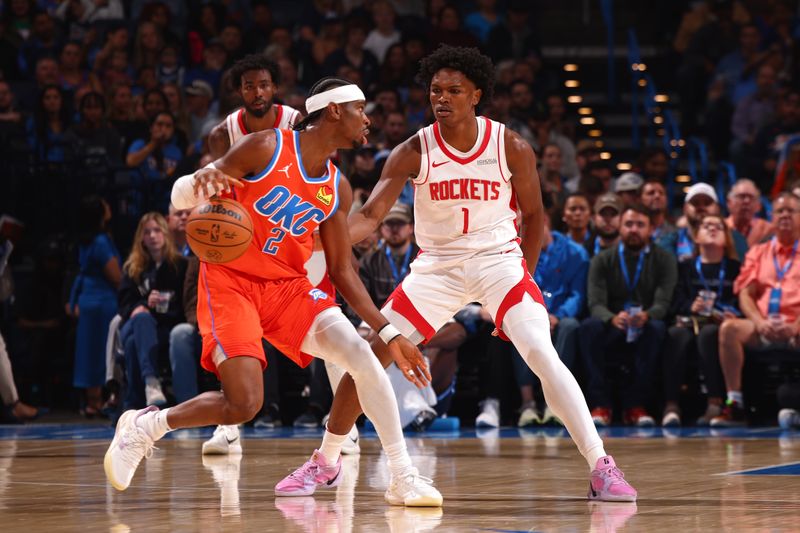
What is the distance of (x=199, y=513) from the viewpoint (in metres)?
5.35

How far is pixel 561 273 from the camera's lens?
10.4 metres

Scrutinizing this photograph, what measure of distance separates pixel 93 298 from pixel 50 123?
93.4 inches

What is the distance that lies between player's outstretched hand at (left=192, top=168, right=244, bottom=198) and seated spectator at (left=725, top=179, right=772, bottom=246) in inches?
252

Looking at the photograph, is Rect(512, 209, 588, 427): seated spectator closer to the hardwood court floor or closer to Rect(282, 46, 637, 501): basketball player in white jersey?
the hardwood court floor

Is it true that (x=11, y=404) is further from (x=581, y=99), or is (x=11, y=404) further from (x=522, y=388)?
(x=581, y=99)

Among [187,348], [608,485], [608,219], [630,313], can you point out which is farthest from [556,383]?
[608,219]

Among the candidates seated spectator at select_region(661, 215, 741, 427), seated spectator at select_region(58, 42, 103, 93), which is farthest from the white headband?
seated spectator at select_region(58, 42, 103, 93)

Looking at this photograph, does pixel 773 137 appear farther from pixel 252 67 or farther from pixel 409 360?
pixel 409 360

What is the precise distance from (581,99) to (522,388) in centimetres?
674

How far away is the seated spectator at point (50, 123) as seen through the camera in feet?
41.3

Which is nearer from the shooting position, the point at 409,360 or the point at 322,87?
the point at 409,360

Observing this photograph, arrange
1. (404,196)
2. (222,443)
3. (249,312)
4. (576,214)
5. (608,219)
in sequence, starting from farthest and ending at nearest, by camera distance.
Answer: (404,196), (576,214), (608,219), (222,443), (249,312)

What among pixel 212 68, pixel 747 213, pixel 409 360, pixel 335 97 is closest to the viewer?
pixel 409 360

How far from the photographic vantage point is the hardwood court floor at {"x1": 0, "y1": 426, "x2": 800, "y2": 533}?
504 centimetres
